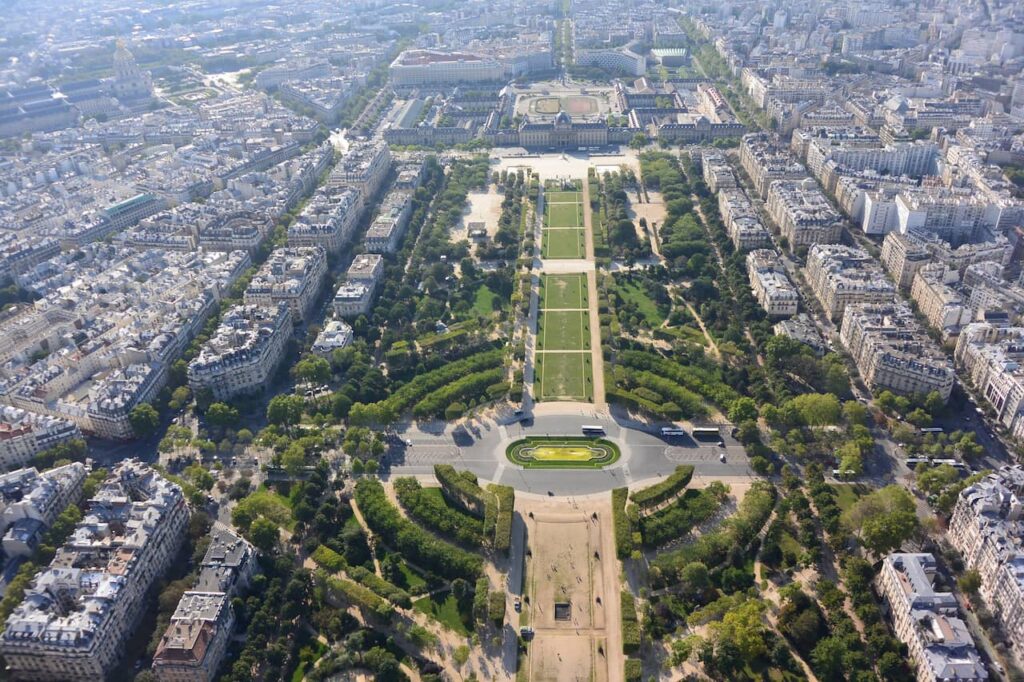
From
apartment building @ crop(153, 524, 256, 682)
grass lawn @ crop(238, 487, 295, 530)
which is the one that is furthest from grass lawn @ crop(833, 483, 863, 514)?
apartment building @ crop(153, 524, 256, 682)

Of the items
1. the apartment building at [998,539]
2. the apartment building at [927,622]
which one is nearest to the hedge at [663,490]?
the apartment building at [927,622]

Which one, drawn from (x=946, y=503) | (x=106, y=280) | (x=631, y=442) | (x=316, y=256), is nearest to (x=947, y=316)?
(x=946, y=503)

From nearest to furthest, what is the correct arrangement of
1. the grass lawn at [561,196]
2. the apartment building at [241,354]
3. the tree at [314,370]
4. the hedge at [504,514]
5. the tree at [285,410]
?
the hedge at [504,514] → the tree at [285,410] → the apartment building at [241,354] → the tree at [314,370] → the grass lawn at [561,196]

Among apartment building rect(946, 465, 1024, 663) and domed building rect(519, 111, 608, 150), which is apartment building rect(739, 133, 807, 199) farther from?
apartment building rect(946, 465, 1024, 663)

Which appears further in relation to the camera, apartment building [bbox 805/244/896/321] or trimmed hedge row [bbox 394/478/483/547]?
apartment building [bbox 805/244/896/321]

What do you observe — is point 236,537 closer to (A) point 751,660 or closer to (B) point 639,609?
(B) point 639,609

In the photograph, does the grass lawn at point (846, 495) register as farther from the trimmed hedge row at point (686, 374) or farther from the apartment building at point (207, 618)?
the apartment building at point (207, 618)

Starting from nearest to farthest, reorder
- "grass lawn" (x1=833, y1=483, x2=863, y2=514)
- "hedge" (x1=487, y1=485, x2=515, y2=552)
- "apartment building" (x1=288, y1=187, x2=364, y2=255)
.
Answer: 1. "hedge" (x1=487, y1=485, x2=515, y2=552)
2. "grass lawn" (x1=833, y1=483, x2=863, y2=514)
3. "apartment building" (x1=288, y1=187, x2=364, y2=255)
